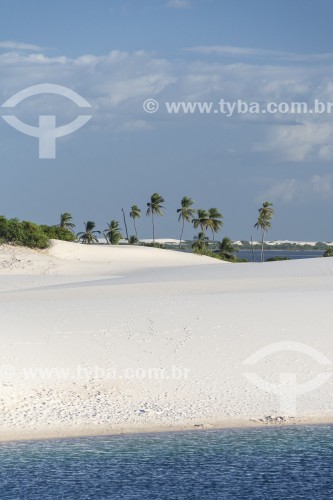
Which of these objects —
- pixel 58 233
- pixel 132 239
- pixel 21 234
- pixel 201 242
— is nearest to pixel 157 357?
pixel 21 234

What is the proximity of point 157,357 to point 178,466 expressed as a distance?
28.1ft

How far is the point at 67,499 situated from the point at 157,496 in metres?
1.59

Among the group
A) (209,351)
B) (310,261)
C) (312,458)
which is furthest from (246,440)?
(310,261)

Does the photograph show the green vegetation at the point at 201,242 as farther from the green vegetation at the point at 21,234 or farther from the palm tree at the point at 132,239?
the green vegetation at the point at 21,234

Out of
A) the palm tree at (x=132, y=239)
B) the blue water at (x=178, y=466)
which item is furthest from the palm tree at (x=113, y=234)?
the blue water at (x=178, y=466)

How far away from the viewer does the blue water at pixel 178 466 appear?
1605 centimetres

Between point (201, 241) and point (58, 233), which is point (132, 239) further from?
point (58, 233)

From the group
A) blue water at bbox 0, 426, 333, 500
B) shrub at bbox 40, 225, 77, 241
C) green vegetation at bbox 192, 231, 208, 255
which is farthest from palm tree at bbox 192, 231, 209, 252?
blue water at bbox 0, 426, 333, 500

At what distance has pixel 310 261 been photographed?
5650 cm

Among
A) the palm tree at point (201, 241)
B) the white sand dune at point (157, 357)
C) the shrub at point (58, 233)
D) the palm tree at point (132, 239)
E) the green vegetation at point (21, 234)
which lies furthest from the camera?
the palm tree at point (132, 239)

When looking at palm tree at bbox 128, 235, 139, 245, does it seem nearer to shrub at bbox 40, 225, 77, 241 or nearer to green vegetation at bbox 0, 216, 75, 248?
shrub at bbox 40, 225, 77, 241

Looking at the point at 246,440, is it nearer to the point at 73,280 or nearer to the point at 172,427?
the point at 172,427

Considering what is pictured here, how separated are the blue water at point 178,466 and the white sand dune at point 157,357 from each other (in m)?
1.24

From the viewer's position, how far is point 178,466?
17.6 metres
